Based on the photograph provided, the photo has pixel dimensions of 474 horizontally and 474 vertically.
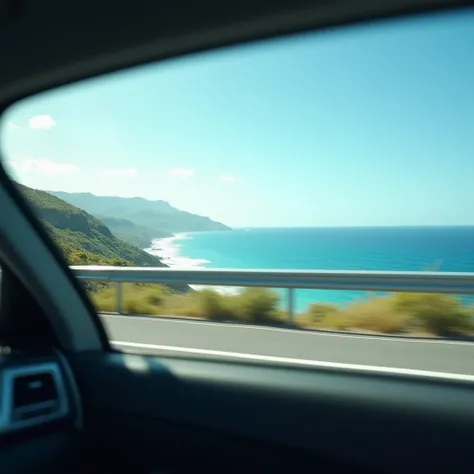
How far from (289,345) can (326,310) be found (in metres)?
0.84

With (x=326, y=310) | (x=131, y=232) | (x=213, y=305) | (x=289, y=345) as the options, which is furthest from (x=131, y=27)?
(x=213, y=305)

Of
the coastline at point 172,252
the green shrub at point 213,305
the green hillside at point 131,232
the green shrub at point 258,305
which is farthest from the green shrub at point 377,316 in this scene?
the green hillside at point 131,232

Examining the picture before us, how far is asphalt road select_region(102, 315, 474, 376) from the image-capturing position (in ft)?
A: 11.3

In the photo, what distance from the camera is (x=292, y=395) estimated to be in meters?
2.36

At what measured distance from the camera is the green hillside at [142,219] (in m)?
3.35

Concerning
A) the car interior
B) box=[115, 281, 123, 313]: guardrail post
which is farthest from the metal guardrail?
the car interior

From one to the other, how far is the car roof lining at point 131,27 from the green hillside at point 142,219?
100 centimetres

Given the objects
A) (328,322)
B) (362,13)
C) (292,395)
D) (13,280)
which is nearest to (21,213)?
(13,280)

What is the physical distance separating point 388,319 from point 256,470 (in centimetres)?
310

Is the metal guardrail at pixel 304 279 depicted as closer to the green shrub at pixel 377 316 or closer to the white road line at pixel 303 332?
the green shrub at pixel 377 316

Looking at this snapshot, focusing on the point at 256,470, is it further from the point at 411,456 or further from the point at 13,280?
the point at 13,280

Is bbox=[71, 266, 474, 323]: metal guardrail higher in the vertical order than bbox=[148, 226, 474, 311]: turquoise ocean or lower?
lower

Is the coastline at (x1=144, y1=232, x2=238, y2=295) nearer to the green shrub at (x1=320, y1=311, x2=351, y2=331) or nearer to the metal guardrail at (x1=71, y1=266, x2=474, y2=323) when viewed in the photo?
the metal guardrail at (x1=71, y1=266, x2=474, y2=323)

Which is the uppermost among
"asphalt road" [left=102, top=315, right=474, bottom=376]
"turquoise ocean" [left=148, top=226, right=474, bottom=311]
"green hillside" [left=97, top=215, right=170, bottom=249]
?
"green hillside" [left=97, top=215, right=170, bottom=249]
